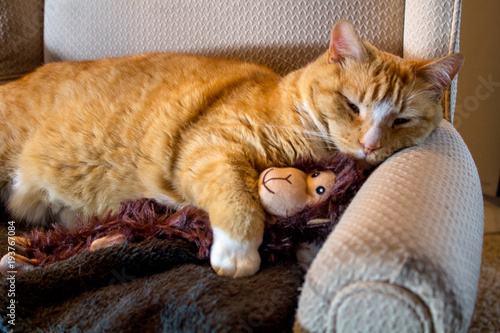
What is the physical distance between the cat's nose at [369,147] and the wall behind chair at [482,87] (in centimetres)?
144

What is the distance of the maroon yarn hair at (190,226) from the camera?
1023mm

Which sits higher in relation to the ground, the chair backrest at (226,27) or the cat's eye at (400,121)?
the chair backrest at (226,27)

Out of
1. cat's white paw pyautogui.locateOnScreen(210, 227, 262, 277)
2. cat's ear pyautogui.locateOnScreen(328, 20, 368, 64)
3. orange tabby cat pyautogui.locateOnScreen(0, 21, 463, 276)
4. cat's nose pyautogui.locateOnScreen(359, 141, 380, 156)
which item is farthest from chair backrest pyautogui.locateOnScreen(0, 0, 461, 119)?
cat's white paw pyautogui.locateOnScreen(210, 227, 262, 277)

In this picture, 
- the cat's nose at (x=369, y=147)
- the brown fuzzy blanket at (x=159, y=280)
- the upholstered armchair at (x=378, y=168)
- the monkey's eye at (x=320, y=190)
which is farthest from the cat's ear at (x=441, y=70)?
the monkey's eye at (x=320, y=190)

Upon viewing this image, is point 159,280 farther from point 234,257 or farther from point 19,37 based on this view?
point 19,37

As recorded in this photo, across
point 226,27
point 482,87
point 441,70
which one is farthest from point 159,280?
point 482,87

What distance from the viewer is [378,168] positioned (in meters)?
1.09

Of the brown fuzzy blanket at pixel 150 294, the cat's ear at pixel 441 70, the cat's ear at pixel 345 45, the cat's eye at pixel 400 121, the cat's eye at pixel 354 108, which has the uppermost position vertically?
the cat's ear at pixel 345 45

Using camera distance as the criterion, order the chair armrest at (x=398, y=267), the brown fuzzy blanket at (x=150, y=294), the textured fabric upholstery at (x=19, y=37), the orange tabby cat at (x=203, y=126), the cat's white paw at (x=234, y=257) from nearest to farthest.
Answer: the chair armrest at (x=398, y=267)
the brown fuzzy blanket at (x=150, y=294)
the cat's white paw at (x=234, y=257)
the orange tabby cat at (x=203, y=126)
the textured fabric upholstery at (x=19, y=37)

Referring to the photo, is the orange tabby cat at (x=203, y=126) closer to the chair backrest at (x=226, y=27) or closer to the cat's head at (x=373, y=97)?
the cat's head at (x=373, y=97)

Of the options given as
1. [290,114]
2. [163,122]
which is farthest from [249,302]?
Result: [163,122]

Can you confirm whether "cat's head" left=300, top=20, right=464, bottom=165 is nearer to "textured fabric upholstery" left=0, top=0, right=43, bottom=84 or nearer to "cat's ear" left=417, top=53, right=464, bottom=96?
"cat's ear" left=417, top=53, right=464, bottom=96

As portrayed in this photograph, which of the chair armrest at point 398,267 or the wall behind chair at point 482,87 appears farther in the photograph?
the wall behind chair at point 482,87

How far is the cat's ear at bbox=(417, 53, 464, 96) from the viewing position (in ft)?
3.91
